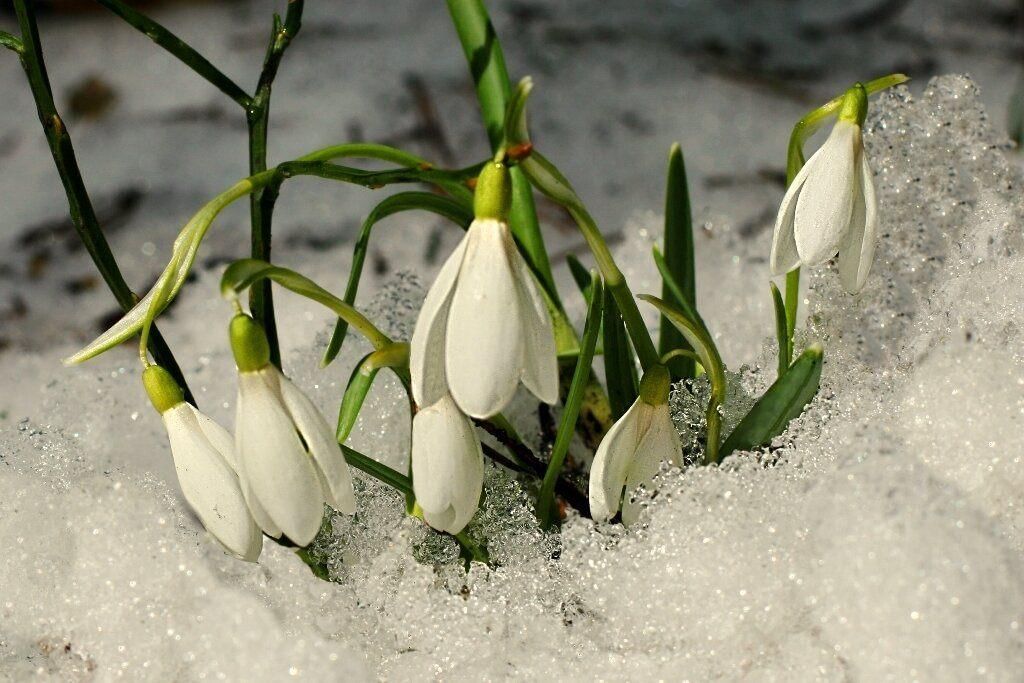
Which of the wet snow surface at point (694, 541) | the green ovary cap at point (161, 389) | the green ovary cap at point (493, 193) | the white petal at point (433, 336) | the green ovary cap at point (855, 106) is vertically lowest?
the wet snow surface at point (694, 541)

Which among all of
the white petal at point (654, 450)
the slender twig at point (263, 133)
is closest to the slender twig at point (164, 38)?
the slender twig at point (263, 133)

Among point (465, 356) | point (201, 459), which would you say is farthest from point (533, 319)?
point (201, 459)

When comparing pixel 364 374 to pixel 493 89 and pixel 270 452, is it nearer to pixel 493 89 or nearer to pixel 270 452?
pixel 270 452

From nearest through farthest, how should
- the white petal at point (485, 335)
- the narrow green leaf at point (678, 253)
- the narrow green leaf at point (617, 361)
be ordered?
the white petal at point (485, 335) → the narrow green leaf at point (617, 361) → the narrow green leaf at point (678, 253)

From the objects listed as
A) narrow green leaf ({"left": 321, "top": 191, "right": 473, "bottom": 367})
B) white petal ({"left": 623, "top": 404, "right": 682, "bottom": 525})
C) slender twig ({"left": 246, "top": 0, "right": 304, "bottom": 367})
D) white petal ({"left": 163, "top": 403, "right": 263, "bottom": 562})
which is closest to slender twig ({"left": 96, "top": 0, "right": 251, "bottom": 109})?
slender twig ({"left": 246, "top": 0, "right": 304, "bottom": 367})

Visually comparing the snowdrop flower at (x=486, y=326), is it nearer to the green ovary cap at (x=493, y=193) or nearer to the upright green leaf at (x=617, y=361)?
the green ovary cap at (x=493, y=193)

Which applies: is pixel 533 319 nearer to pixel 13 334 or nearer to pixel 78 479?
pixel 78 479
